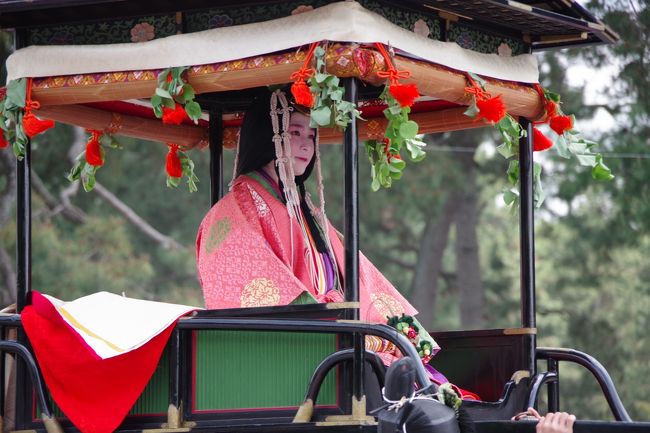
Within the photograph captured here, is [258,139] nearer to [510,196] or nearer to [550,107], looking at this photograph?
[510,196]

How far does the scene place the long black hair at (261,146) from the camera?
7.37 metres

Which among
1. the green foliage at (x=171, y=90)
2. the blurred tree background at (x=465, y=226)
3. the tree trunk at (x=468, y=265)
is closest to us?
the green foliage at (x=171, y=90)

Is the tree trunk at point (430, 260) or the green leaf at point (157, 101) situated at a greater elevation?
the green leaf at point (157, 101)

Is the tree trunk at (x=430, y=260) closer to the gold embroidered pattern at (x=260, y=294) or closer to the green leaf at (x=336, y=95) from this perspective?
the gold embroidered pattern at (x=260, y=294)

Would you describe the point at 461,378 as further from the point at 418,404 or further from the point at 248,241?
the point at 418,404

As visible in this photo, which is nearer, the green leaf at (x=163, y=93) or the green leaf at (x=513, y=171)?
the green leaf at (x=163, y=93)

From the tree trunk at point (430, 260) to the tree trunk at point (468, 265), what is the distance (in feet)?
0.89

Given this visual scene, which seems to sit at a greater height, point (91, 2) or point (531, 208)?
point (91, 2)

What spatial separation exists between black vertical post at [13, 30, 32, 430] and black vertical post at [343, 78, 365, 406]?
1.63 m

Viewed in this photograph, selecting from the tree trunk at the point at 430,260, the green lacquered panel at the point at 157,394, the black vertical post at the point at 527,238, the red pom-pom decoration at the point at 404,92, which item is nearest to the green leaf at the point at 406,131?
the red pom-pom decoration at the point at 404,92

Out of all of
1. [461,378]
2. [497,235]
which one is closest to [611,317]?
[497,235]

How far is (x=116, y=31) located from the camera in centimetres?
693

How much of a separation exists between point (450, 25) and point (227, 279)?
1.68m

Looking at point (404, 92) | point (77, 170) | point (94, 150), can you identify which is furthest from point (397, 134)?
point (77, 170)
